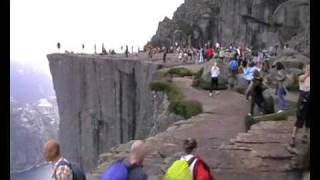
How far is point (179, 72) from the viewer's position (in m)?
40.3

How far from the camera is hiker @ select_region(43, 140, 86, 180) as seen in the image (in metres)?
8.09

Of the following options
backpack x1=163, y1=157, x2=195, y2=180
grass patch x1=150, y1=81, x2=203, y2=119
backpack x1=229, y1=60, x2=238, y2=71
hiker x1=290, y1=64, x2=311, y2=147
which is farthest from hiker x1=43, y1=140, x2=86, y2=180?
backpack x1=229, y1=60, x2=238, y2=71

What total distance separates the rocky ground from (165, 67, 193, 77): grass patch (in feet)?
52.7

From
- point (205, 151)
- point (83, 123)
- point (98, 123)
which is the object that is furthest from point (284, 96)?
point (83, 123)

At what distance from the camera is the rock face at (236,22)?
63625 millimetres

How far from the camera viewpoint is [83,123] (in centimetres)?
6600

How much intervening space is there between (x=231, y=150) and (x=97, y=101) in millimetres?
45425

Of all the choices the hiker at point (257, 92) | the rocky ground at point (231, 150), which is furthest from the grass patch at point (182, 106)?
the hiker at point (257, 92)

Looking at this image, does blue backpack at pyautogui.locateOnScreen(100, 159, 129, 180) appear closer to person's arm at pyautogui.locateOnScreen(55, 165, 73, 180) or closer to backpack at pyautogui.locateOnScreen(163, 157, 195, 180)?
person's arm at pyautogui.locateOnScreen(55, 165, 73, 180)

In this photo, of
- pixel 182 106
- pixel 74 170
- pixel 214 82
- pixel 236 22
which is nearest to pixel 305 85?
pixel 74 170

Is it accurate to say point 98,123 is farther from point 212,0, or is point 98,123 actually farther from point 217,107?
point 217,107

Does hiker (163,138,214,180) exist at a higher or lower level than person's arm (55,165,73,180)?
lower

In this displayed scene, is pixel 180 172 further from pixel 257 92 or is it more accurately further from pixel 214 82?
pixel 214 82
